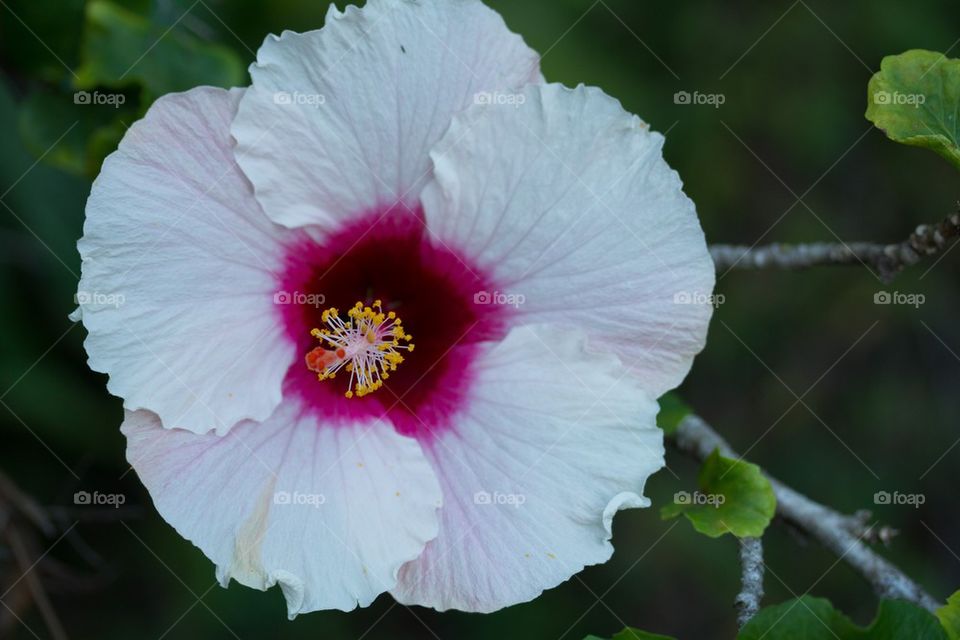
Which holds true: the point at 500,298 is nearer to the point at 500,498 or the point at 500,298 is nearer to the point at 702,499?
the point at 500,498

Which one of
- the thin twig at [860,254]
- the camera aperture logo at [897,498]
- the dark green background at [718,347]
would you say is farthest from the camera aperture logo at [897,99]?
the camera aperture logo at [897,498]

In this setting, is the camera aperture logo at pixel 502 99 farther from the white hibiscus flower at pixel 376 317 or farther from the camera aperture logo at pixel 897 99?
the camera aperture logo at pixel 897 99

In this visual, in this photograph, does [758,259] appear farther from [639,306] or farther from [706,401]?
[706,401]

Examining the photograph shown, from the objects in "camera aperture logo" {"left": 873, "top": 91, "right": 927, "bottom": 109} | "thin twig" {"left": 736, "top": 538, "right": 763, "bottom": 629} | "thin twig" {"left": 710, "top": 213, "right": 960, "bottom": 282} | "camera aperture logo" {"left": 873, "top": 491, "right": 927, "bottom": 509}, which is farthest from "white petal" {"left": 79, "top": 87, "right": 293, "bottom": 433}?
"camera aperture logo" {"left": 873, "top": 491, "right": 927, "bottom": 509}

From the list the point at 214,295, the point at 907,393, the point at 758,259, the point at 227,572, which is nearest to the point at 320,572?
the point at 227,572

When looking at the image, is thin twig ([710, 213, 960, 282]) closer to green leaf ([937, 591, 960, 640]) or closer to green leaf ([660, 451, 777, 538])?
green leaf ([660, 451, 777, 538])
